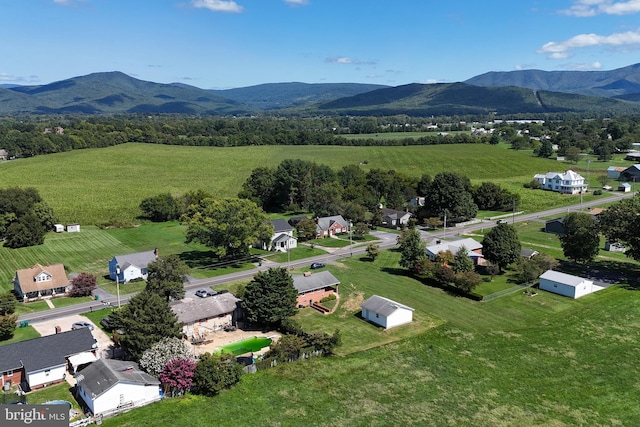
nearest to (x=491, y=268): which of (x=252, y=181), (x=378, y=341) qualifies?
(x=378, y=341)

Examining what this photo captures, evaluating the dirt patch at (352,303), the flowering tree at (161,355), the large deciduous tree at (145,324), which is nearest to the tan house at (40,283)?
the large deciduous tree at (145,324)

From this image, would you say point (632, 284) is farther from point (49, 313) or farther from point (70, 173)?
point (70, 173)

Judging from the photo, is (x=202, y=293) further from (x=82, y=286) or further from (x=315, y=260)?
(x=315, y=260)

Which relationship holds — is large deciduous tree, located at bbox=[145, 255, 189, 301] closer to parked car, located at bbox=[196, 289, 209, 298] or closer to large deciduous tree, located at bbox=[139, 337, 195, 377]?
parked car, located at bbox=[196, 289, 209, 298]

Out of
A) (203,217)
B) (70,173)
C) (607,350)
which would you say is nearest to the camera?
(607,350)

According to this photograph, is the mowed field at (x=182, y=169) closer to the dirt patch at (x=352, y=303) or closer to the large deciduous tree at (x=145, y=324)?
the dirt patch at (x=352, y=303)

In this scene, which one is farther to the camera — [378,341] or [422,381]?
[378,341]
